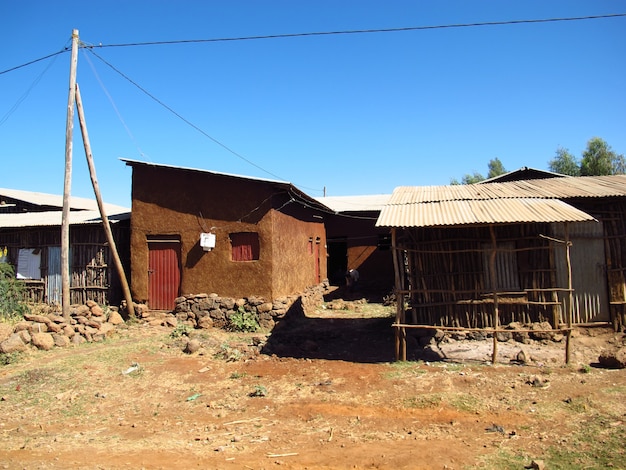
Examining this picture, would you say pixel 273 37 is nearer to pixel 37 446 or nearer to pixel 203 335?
pixel 203 335

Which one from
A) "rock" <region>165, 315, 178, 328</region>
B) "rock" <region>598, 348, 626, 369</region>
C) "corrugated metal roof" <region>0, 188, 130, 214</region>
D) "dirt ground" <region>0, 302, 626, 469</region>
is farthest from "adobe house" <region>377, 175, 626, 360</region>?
"corrugated metal roof" <region>0, 188, 130, 214</region>

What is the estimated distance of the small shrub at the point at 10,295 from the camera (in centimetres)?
1229

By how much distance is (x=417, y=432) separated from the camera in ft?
18.0

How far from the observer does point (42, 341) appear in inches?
389

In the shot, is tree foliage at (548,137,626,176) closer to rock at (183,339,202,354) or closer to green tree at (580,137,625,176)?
green tree at (580,137,625,176)

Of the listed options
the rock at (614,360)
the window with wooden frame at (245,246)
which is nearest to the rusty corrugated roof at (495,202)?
the rock at (614,360)

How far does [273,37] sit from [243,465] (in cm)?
982

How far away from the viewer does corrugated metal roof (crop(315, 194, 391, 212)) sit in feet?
64.5

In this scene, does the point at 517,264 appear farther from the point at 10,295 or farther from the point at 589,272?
the point at 10,295

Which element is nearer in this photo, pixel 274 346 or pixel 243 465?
pixel 243 465

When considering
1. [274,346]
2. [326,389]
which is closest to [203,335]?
[274,346]

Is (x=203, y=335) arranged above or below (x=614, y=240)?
below

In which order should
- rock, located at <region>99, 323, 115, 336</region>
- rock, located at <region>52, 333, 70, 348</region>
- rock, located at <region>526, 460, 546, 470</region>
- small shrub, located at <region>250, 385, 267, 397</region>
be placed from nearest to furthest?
rock, located at <region>526, 460, 546, 470</region>, small shrub, located at <region>250, 385, 267, 397</region>, rock, located at <region>52, 333, 70, 348</region>, rock, located at <region>99, 323, 115, 336</region>

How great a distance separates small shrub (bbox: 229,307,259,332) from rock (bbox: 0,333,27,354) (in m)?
4.89
